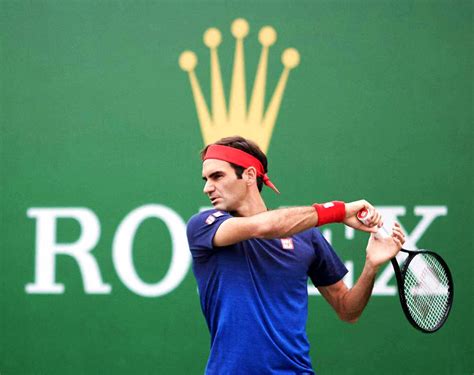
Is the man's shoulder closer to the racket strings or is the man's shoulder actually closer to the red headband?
the red headband

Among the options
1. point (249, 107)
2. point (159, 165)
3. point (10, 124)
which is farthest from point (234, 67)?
point (10, 124)

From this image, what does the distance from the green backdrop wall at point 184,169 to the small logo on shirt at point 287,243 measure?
114 centimetres

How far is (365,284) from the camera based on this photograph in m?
2.58

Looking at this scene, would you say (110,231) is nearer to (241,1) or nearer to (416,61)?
(241,1)

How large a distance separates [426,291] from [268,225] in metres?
0.67

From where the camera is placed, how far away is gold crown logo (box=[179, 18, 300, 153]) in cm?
372

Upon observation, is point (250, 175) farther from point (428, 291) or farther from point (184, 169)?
point (184, 169)

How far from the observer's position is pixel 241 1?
12.2 ft

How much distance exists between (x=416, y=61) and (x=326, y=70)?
39 cm

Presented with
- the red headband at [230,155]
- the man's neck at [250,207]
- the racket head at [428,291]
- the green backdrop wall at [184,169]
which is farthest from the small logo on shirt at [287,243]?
the green backdrop wall at [184,169]

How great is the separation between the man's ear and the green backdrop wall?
106 centimetres

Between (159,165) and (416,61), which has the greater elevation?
(416,61)

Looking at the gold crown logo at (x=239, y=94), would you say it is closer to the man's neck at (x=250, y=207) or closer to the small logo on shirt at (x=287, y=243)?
the man's neck at (x=250, y=207)

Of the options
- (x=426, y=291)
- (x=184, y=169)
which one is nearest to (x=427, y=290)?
(x=426, y=291)
